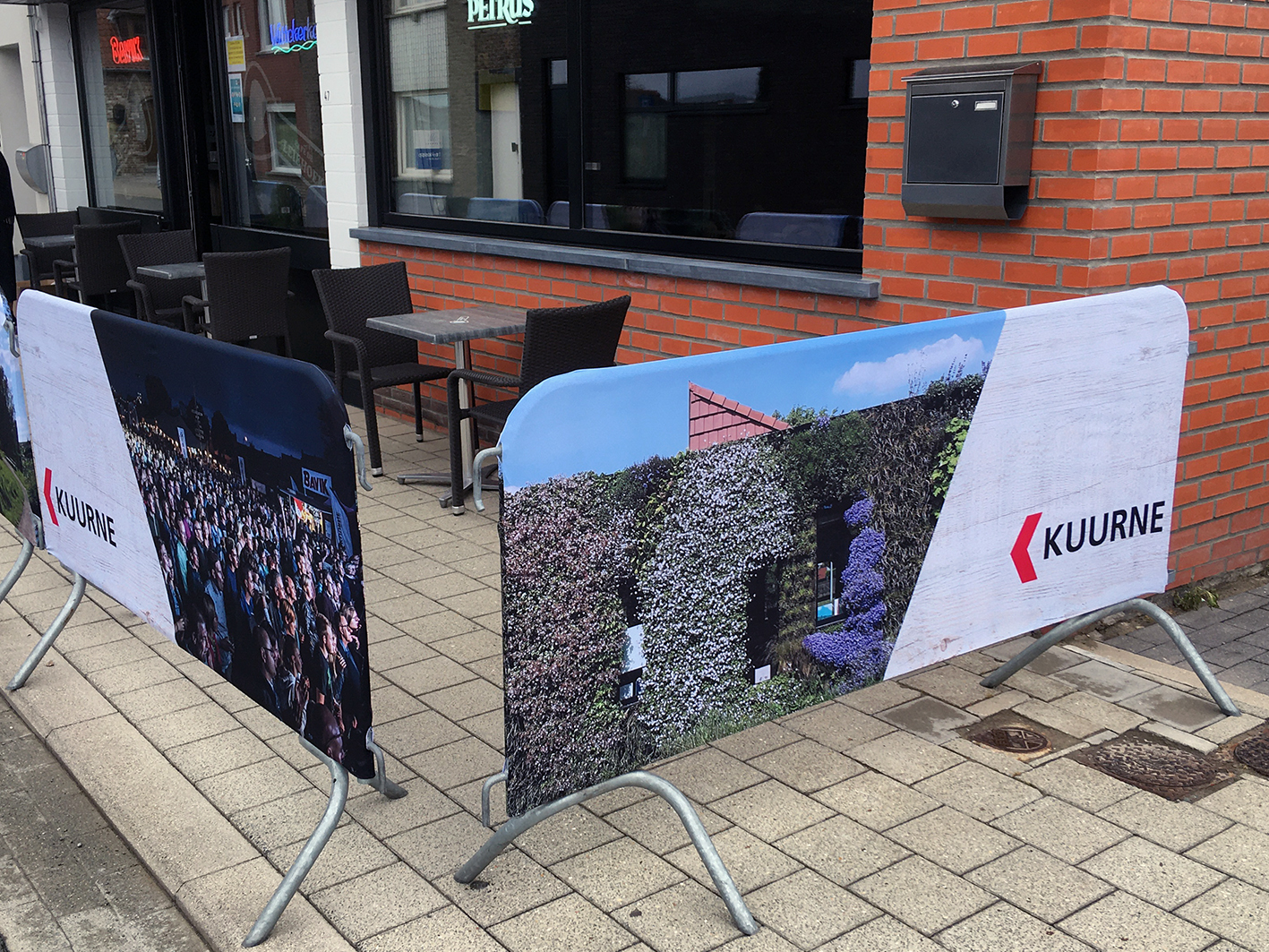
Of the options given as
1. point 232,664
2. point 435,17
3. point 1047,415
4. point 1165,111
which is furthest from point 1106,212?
point 435,17

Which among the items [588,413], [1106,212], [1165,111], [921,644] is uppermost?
[1165,111]

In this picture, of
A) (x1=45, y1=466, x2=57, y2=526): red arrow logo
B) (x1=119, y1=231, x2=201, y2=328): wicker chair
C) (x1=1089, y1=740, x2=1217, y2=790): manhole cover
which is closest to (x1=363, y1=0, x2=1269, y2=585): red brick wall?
(x1=1089, y1=740, x2=1217, y2=790): manhole cover

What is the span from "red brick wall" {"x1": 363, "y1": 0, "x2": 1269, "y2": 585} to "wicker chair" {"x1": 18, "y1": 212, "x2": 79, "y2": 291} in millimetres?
8967

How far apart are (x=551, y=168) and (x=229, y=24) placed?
4540 millimetres

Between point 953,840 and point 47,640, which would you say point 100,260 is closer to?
point 47,640

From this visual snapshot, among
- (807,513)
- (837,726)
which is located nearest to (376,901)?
(807,513)

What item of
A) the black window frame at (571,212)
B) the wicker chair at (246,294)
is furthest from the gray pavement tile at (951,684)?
the wicker chair at (246,294)

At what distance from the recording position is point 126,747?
3.59 metres

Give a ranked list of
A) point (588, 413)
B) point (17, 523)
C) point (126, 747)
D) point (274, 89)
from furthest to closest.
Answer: point (274, 89)
point (17, 523)
point (126, 747)
point (588, 413)

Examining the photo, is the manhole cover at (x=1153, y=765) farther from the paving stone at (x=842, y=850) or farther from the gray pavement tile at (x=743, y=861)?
the gray pavement tile at (x=743, y=861)

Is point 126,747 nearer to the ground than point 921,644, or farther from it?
nearer to the ground

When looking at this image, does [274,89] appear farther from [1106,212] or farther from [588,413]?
[588,413]

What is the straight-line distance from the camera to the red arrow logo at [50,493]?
3928mm

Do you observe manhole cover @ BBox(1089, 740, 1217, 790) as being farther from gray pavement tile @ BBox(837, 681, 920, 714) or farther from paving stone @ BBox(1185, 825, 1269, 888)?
gray pavement tile @ BBox(837, 681, 920, 714)
